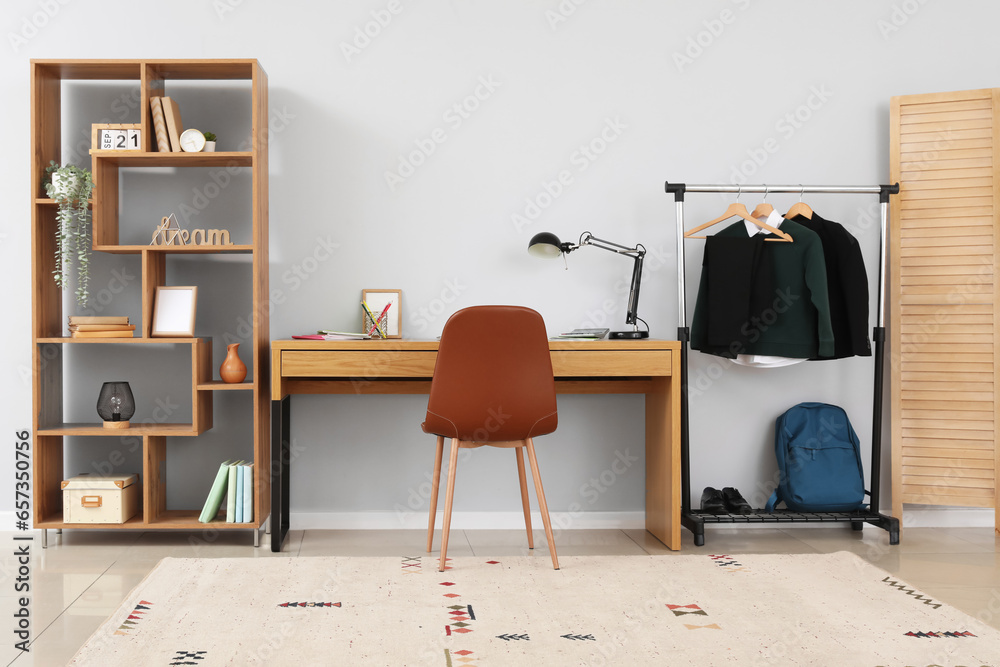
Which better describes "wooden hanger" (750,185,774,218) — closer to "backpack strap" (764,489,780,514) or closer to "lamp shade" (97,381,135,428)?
"backpack strap" (764,489,780,514)

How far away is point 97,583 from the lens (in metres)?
2.36

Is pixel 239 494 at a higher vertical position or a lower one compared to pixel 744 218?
lower

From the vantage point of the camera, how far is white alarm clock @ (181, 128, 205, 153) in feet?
9.39

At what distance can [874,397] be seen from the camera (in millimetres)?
3014

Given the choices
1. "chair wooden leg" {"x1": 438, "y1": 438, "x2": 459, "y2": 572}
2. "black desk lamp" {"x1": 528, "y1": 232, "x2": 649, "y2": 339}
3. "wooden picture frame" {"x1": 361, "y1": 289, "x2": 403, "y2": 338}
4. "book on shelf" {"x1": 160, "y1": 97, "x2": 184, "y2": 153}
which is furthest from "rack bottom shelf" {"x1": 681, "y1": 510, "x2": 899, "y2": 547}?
"book on shelf" {"x1": 160, "y1": 97, "x2": 184, "y2": 153}

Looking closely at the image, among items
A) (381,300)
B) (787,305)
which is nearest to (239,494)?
(381,300)

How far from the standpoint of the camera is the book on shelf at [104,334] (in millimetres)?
2809

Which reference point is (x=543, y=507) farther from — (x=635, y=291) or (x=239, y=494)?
(x=239, y=494)

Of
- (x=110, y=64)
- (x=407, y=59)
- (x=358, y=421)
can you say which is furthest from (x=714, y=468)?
(x=110, y=64)

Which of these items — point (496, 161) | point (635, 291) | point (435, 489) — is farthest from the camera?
point (496, 161)

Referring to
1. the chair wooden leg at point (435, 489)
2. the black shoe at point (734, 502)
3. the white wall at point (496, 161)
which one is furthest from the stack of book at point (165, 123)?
the black shoe at point (734, 502)

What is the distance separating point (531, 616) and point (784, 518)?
1.36 meters

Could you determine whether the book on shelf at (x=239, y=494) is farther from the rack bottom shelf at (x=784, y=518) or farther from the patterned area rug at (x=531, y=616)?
the rack bottom shelf at (x=784, y=518)

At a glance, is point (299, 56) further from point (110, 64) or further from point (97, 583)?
point (97, 583)
